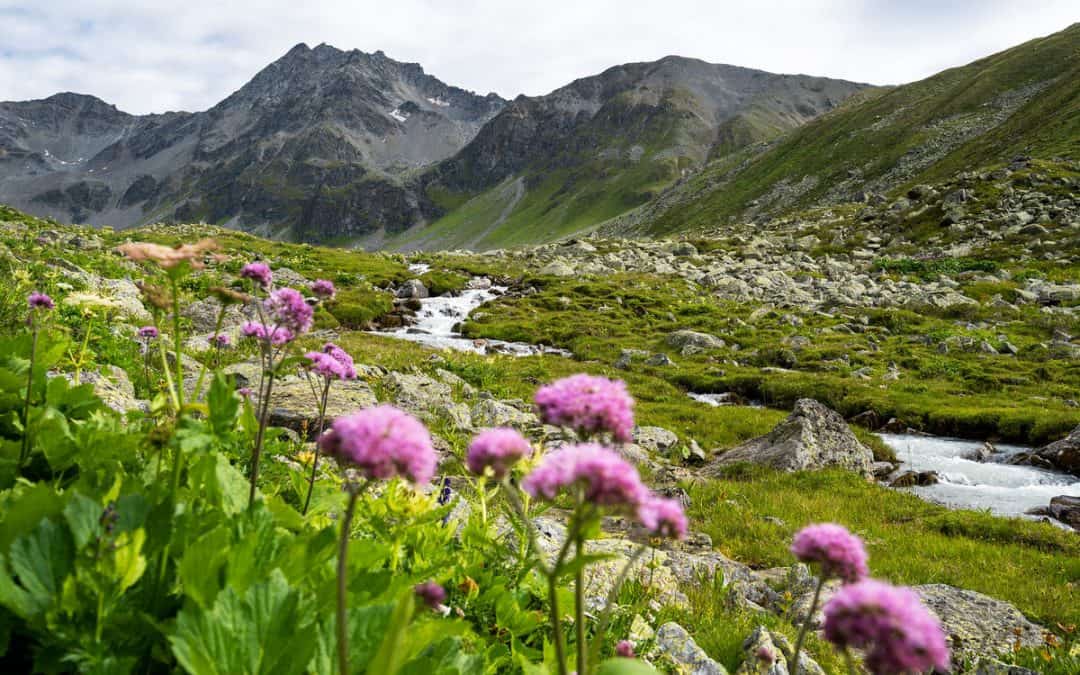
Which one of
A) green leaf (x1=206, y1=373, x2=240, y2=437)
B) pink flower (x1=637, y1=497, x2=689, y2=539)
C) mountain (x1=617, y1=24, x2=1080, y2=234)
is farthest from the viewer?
mountain (x1=617, y1=24, x2=1080, y2=234)

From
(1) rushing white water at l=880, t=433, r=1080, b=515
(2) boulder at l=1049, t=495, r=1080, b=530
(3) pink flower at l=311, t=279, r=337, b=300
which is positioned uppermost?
(3) pink flower at l=311, t=279, r=337, b=300

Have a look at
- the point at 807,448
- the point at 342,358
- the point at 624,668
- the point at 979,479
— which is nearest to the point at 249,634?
the point at 624,668

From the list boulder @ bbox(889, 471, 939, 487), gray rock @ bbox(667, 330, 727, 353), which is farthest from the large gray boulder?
gray rock @ bbox(667, 330, 727, 353)

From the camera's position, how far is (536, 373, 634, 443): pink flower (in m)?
2.09

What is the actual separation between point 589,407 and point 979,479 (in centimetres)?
1795

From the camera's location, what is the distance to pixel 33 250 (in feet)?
68.5

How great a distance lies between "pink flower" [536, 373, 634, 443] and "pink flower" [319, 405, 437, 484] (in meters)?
0.52

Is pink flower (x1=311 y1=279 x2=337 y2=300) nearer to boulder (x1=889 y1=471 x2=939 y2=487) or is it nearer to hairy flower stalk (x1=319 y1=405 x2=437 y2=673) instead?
hairy flower stalk (x1=319 y1=405 x2=437 y2=673)

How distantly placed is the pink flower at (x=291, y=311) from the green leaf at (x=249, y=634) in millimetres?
1707

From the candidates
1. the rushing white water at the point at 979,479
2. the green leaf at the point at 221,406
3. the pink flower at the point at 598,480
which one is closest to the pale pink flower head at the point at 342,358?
the green leaf at the point at 221,406

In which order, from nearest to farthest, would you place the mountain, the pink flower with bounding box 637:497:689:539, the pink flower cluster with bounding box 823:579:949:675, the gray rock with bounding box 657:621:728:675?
the pink flower cluster with bounding box 823:579:949:675
the pink flower with bounding box 637:497:689:539
the gray rock with bounding box 657:621:728:675
the mountain

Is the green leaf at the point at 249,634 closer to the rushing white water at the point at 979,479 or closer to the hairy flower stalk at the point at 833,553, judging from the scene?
the hairy flower stalk at the point at 833,553

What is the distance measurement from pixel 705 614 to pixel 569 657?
335cm

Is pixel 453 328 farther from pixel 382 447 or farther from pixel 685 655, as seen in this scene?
pixel 382 447
